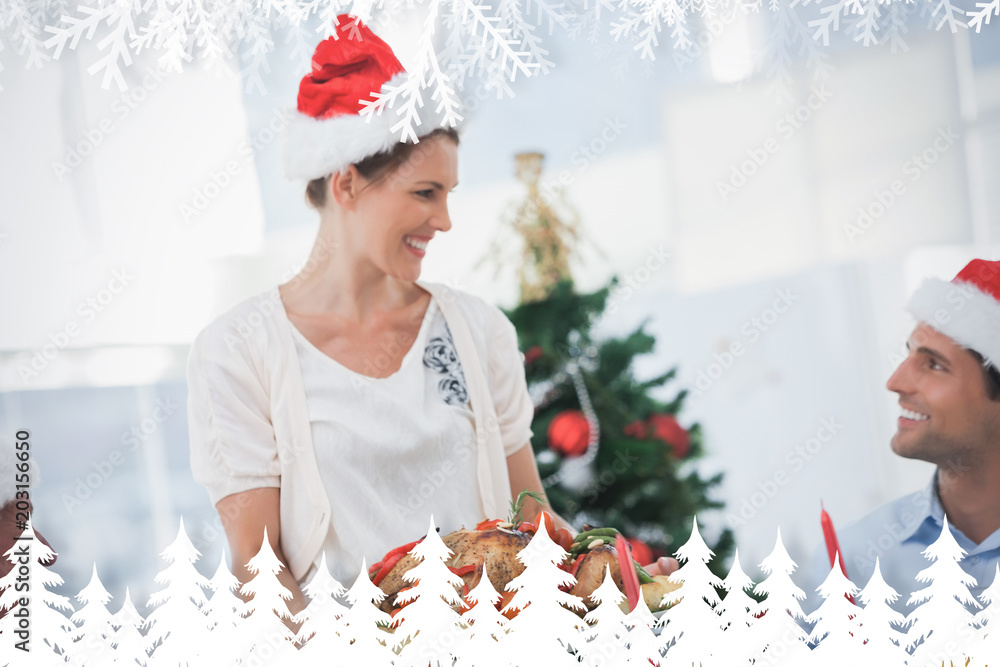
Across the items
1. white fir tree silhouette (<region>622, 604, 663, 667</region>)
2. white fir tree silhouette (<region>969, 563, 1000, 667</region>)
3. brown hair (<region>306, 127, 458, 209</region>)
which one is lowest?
white fir tree silhouette (<region>969, 563, 1000, 667</region>)

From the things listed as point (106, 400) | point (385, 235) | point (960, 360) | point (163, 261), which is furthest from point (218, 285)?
point (960, 360)

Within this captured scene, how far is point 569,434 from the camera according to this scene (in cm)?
248

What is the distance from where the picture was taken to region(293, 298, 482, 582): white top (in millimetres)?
1347

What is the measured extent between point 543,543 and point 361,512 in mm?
532

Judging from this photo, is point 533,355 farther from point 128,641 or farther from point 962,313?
point 128,641

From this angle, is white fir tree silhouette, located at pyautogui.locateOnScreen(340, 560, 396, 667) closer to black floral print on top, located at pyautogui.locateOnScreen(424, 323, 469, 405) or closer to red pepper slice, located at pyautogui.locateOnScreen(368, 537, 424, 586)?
red pepper slice, located at pyautogui.locateOnScreen(368, 537, 424, 586)

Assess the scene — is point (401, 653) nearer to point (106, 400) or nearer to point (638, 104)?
point (106, 400)

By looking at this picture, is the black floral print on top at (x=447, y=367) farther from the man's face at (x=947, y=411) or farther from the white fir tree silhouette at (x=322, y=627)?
the man's face at (x=947, y=411)

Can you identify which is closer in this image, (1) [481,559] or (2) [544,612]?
(2) [544,612]

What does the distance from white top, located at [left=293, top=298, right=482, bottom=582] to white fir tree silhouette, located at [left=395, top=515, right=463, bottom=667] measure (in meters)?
0.45

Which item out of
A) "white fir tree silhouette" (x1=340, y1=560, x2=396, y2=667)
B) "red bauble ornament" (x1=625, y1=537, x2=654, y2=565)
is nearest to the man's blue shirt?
"red bauble ornament" (x1=625, y1=537, x2=654, y2=565)

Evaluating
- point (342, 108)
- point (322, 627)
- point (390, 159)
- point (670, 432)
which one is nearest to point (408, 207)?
point (390, 159)

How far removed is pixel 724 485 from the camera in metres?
3.33

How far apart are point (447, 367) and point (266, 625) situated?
1.99ft
